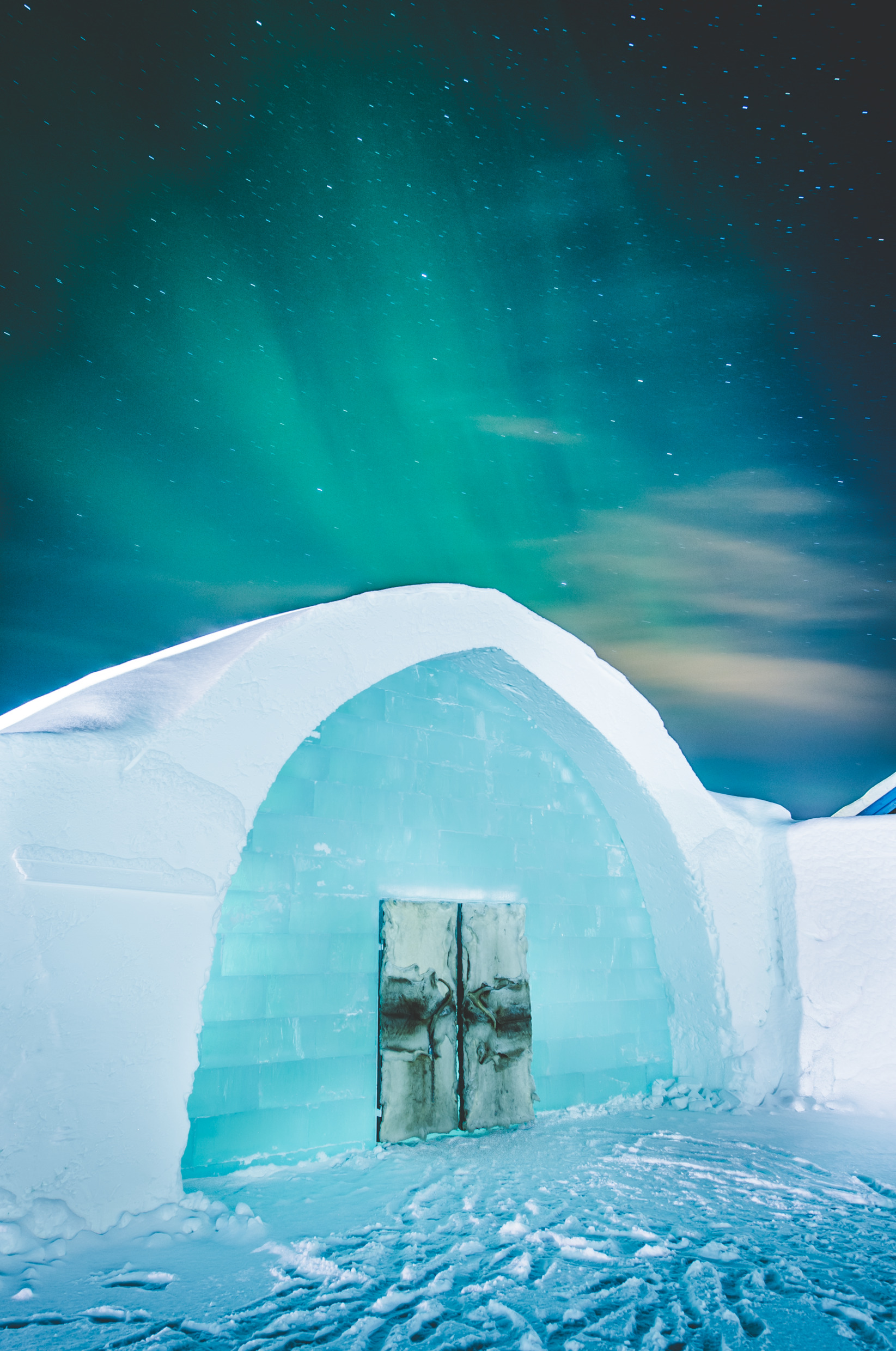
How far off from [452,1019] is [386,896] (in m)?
0.92

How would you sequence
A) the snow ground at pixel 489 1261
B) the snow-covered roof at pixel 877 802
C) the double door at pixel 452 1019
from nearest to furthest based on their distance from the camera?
1. the snow ground at pixel 489 1261
2. the double door at pixel 452 1019
3. the snow-covered roof at pixel 877 802

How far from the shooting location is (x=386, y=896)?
4.91 m

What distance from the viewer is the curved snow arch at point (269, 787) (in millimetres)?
3352

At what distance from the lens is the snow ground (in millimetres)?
2389

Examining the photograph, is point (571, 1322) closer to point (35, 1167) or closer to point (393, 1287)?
point (393, 1287)

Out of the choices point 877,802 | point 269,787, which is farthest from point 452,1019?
point 877,802

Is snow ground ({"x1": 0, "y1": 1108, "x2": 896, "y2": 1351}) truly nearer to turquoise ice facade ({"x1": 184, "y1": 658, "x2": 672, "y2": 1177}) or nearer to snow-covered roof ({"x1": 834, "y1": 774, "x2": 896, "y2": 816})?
turquoise ice facade ({"x1": 184, "y1": 658, "x2": 672, "y2": 1177})

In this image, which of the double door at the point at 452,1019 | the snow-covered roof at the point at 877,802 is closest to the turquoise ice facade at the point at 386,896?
the double door at the point at 452,1019

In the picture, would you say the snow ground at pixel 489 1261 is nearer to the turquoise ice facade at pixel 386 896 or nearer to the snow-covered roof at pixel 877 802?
the turquoise ice facade at pixel 386 896

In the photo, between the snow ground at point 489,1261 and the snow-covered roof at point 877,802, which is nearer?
the snow ground at point 489,1261

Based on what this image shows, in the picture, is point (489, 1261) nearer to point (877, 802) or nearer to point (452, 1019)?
point (452, 1019)

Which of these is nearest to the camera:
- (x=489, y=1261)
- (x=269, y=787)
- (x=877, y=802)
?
(x=489, y=1261)

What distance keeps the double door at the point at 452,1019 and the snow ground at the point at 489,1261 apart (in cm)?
36

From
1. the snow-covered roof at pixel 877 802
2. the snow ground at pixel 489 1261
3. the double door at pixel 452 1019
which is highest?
the snow-covered roof at pixel 877 802
